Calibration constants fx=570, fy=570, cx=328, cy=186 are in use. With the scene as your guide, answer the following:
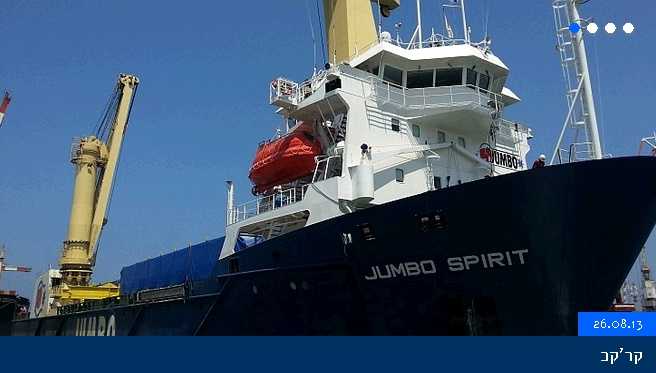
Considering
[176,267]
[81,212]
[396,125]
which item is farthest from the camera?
[81,212]

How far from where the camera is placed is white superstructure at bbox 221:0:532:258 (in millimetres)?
13688

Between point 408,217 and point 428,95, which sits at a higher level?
point 428,95

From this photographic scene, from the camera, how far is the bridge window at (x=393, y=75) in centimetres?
1553

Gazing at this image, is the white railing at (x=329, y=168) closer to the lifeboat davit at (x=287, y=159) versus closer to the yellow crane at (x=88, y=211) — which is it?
the lifeboat davit at (x=287, y=159)

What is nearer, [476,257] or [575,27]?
[476,257]

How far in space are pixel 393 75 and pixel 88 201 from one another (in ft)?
61.1

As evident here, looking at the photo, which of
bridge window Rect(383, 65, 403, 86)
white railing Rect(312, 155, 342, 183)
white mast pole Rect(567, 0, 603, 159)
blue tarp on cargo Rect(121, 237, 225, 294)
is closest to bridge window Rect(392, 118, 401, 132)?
bridge window Rect(383, 65, 403, 86)

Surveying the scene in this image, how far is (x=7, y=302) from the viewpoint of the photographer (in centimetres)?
3684

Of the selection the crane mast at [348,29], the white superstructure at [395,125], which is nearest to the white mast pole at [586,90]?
the white superstructure at [395,125]

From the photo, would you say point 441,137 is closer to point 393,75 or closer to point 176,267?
point 393,75

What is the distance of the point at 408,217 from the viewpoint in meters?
10.8

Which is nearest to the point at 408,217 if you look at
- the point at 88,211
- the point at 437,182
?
the point at 437,182

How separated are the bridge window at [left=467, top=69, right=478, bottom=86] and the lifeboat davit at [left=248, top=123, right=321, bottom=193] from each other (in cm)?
449
